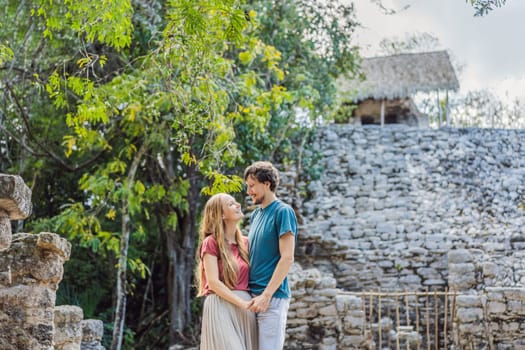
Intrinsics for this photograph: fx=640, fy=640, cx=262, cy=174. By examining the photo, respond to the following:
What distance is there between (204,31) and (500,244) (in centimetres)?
749

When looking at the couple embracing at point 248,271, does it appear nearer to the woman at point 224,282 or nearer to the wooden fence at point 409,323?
the woman at point 224,282

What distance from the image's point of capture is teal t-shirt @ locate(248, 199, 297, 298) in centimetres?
335

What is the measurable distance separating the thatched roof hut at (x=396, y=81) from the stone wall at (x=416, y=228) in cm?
305

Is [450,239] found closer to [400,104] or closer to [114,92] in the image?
[114,92]

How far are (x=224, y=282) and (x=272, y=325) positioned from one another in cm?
33

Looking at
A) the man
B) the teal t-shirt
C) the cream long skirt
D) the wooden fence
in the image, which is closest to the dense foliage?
the man

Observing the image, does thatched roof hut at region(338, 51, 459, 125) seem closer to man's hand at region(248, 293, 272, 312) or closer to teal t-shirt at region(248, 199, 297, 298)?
teal t-shirt at region(248, 199, 297, 298)

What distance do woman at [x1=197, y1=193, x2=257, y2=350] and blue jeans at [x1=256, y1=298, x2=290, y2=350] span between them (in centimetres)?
7

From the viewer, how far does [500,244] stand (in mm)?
10125

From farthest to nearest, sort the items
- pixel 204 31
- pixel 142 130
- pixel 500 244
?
1. pixel 500 244
2. pixel 142 130
3. pixel 204 31

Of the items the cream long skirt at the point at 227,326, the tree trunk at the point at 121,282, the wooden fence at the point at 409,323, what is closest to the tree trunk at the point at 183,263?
the tree trunk at the point at 121,282

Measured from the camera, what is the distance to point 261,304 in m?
3.24

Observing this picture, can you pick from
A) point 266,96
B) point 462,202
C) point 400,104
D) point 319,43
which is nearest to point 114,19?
point 266,96

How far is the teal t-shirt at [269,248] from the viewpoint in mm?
3346
